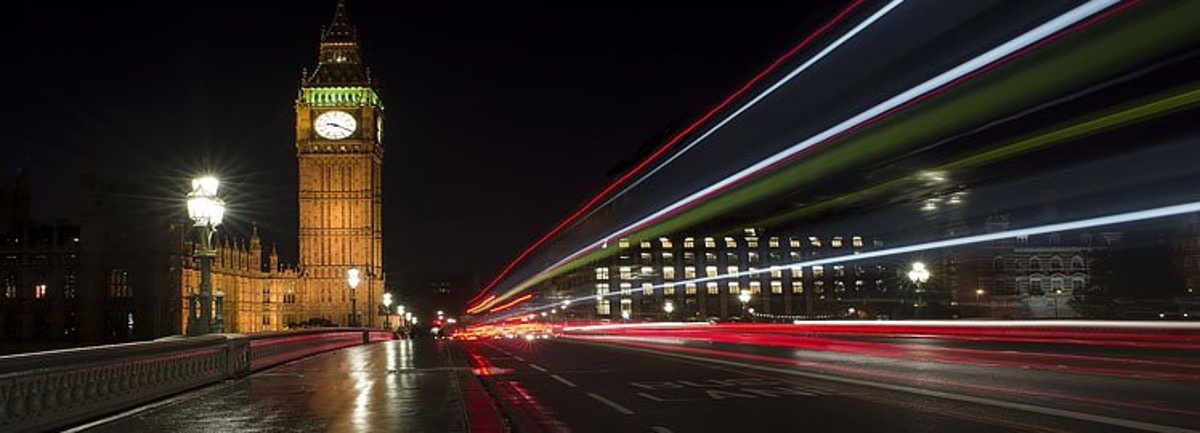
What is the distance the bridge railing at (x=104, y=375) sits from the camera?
43.3 ft

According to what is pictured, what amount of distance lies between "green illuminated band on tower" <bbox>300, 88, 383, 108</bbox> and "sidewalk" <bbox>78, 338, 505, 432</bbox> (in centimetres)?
11629

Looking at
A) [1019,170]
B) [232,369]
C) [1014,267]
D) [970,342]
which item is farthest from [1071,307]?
[232,369]

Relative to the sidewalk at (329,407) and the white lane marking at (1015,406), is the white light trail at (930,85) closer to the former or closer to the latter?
the white lane marking at (1015,406)

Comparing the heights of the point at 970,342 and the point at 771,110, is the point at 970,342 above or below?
below

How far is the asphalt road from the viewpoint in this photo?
12.4 m

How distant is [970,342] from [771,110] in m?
13.7

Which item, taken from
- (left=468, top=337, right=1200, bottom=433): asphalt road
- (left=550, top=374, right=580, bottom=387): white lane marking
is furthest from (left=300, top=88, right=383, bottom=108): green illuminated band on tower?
(left=550, top=374, right=580, bottom=387): white lane marking

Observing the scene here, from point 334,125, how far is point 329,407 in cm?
12462

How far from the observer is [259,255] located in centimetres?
13250

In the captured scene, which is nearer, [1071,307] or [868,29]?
[868,29]

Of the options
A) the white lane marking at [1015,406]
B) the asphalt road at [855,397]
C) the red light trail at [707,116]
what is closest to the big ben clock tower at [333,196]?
the red light trail at [707,116]

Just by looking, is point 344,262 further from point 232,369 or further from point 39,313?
point 232,369

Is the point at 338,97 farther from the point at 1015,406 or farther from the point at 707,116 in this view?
the point at 1015,406

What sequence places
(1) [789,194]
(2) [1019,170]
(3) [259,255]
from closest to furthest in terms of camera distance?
(2) [1019,170] → (1) [789,194] → (3) [259,255]
